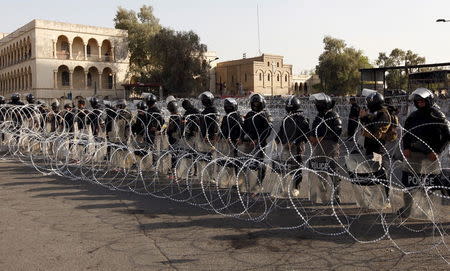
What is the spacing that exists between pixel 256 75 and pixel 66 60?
2841 centimetres

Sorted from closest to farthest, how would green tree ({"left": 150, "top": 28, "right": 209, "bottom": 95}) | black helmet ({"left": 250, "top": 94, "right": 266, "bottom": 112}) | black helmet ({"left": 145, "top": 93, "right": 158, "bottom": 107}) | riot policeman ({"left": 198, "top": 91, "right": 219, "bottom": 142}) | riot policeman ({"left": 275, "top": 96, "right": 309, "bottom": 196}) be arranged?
riot policeman ({"left": 275, "top": 96, "right": 309, "bottom": 196}), black helmet ({"left": 250, "top": 94, "right": 266, "bottom": 112}), riot policeman ({"left": 198, "top": 91, "right": 219, "bottom": 142}), black helmet ({"left": 145, "top": 93, "right": 158, "bottom": 107}), green tree ({"left": 150, "top": 28, "right": 209, "bottom": 95})

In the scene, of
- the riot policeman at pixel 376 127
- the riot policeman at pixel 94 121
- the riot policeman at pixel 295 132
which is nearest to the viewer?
the riot policeman at pixel 376 127

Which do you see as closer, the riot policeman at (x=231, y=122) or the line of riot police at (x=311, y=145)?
the line of riot police at (x=311, y=145)

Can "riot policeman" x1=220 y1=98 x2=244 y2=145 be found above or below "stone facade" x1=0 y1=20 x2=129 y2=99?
below

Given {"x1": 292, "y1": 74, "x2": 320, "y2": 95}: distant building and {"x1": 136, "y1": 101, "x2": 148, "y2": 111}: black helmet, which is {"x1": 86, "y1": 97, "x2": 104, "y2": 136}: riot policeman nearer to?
{"x1": 136, "y1": 101, "x2": 148, "y2": 111}: black helmet

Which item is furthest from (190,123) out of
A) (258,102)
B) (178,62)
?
(178,62)

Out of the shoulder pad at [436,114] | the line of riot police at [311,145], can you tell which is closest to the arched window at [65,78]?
the line of riot police at [311,145]

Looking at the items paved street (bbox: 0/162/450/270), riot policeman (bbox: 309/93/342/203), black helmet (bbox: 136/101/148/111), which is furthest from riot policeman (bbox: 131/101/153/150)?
riot policeman (bbox: 309/93/342/203)

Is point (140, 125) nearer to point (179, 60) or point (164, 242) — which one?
point (164, 242)

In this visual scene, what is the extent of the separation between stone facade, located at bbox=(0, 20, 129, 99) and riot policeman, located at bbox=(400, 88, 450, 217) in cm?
5576

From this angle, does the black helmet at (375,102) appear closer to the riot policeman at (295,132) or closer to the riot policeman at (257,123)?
the riot policeman at (295,132)

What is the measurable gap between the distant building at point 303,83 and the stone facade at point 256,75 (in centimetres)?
697

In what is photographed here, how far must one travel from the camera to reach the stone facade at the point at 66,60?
2240 inches

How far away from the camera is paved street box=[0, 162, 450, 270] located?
4863 mm
